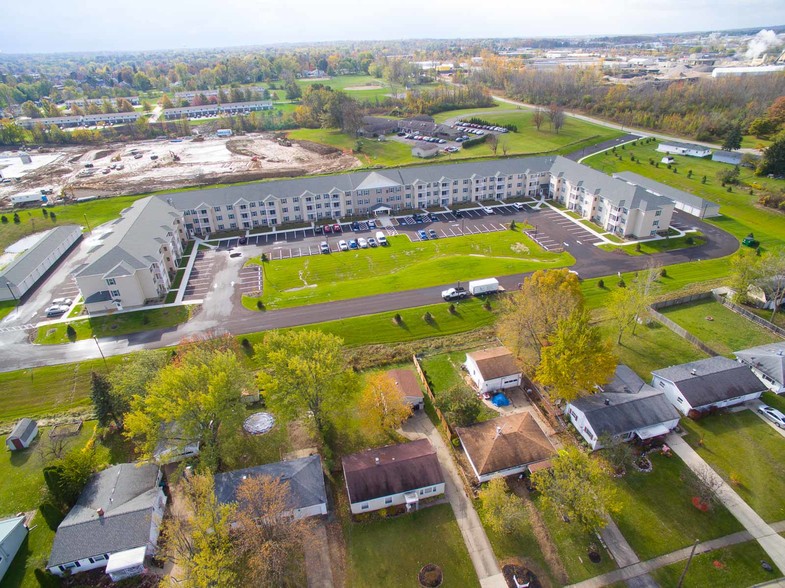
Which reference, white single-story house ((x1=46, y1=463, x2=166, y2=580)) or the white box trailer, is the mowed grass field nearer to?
the white box trailer

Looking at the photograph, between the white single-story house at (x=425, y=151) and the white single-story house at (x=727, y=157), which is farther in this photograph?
the white single-story house at (x=425, y=151)

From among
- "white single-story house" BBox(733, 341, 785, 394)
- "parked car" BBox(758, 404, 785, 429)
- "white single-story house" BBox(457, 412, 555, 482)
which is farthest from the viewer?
"white single-story house" BBox(733, 341, 785, 394)

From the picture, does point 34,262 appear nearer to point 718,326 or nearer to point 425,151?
point 425,151

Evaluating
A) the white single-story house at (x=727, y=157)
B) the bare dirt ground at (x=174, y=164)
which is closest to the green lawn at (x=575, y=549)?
the bare dirt ground at (x=174, y=164)

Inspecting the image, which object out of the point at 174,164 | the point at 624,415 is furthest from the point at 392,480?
the point at 174,164

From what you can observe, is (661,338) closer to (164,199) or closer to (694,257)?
(694,257)

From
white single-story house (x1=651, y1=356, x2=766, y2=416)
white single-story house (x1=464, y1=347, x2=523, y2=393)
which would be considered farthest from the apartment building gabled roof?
white single-story house (x1=651, y1=356, x2=766, y2=416)

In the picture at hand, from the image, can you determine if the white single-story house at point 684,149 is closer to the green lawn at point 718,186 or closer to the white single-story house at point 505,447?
the green lawn at point 718,186
